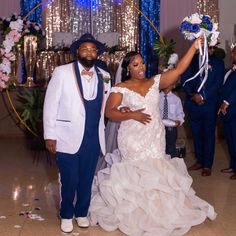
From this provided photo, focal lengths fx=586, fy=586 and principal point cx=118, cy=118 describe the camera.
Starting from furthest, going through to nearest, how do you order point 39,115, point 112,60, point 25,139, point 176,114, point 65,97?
point 112,60 → point 25,139 → point 39,115 → point 176,114 → point 65,97

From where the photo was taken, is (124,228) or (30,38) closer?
(124,228)

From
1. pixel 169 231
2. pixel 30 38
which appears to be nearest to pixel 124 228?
pixel 169 231

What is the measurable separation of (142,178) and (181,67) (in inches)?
42.1

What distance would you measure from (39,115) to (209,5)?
726 centimetres

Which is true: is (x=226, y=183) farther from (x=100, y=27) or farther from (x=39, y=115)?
(x=100, y=27)

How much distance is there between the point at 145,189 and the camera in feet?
17.5

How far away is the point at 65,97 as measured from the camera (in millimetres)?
5168

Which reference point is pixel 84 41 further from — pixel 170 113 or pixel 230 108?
pixel 230 108

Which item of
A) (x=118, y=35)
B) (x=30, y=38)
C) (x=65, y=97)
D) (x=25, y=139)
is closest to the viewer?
(x=65, y=97)

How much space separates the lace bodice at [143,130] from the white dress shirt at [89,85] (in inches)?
9.4

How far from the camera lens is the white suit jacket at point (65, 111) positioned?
513 centimetres

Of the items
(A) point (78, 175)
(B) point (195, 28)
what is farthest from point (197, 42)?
(A) point (78, 175)

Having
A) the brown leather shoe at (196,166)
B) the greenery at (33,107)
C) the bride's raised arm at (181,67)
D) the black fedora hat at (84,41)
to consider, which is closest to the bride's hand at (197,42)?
the bride's raised arm at (181,67)

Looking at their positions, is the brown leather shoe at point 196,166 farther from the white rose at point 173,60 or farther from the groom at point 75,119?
the groom at point 75,119
